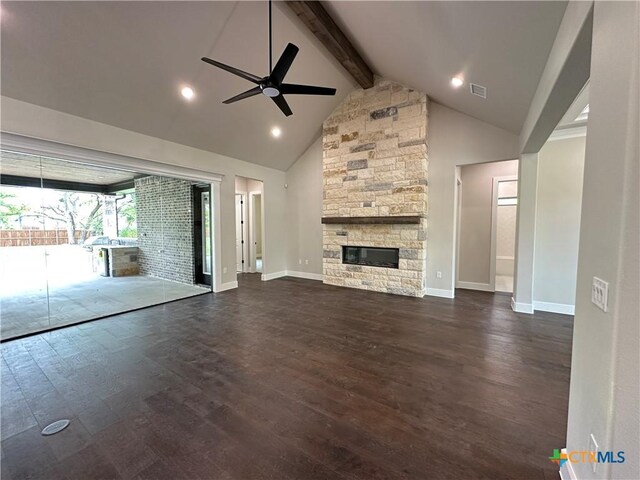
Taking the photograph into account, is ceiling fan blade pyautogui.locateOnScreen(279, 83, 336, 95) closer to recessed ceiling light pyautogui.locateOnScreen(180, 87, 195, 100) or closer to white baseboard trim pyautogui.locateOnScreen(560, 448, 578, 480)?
recessed ceiling light pyautogui.locateOnScreen(180, 87, 195, 100)

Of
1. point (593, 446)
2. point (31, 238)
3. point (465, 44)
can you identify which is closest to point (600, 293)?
point (593, 446)

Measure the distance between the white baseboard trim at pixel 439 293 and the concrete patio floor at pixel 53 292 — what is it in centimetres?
515

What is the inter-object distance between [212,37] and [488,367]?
5.10 m

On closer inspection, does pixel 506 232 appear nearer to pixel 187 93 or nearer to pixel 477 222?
pixel 477 222

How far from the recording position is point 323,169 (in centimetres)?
619

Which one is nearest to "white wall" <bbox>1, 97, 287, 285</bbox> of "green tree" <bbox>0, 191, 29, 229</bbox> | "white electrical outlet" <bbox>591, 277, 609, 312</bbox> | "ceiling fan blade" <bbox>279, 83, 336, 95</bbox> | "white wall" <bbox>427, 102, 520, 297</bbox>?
"green tree" <bbox>0, 191, 29, 229</bbox>

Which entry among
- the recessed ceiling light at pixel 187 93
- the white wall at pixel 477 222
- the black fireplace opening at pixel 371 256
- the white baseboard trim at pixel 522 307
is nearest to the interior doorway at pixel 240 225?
the black fireplace opening at pixel 371 256

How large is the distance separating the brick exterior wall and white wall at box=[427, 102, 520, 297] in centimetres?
508

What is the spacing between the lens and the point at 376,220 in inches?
211

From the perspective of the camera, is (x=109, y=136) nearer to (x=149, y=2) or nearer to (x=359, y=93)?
(x=149, y=2)

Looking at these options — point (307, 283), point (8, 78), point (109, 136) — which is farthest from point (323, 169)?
point (8, 78)

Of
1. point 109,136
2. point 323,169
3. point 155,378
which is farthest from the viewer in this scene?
point 323,169

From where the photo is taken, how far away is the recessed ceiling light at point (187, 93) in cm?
392

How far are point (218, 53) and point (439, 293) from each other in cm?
551
